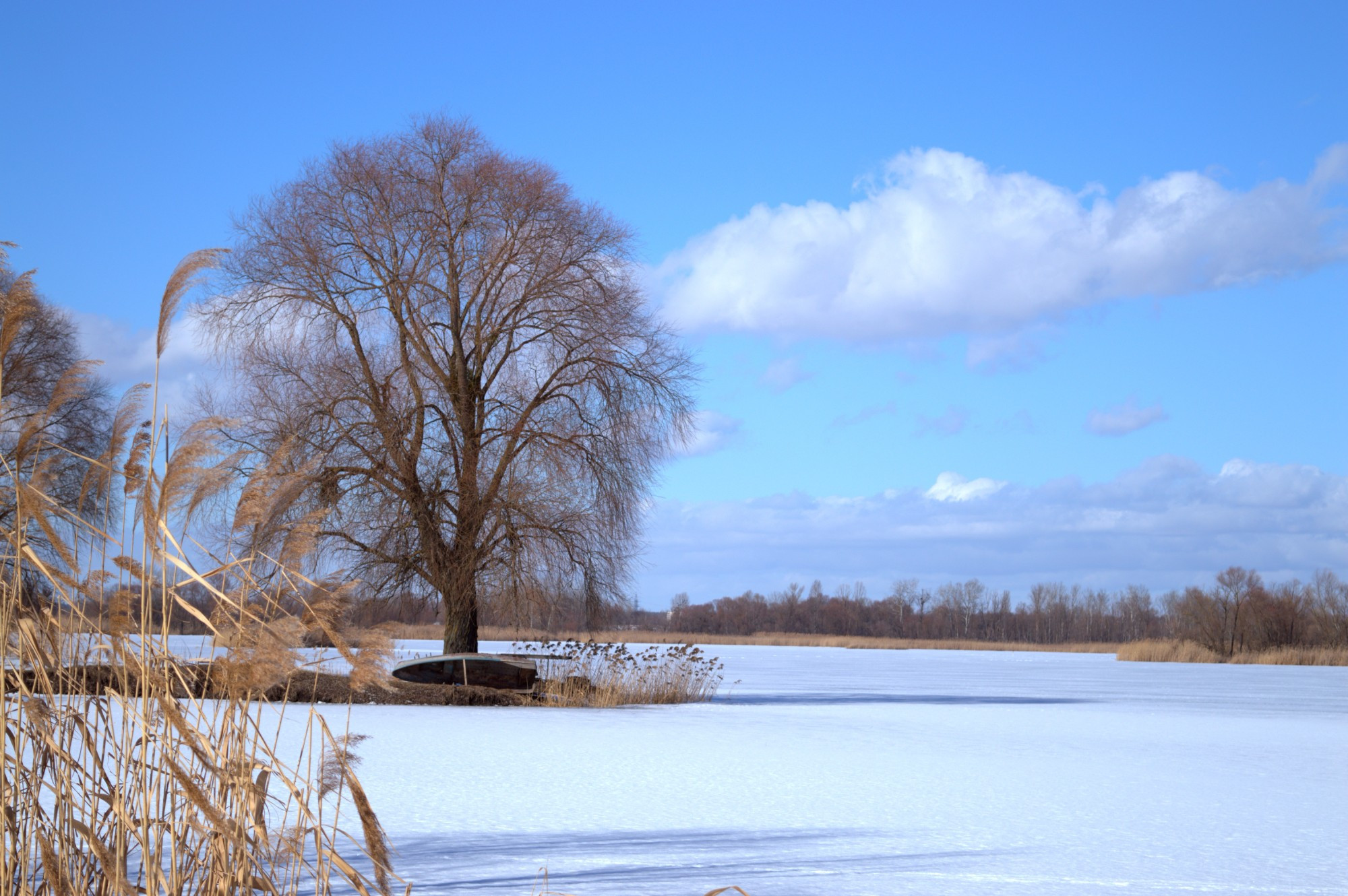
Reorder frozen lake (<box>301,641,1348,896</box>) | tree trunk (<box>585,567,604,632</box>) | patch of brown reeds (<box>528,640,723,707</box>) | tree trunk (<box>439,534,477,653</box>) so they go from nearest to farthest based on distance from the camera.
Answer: frozen lake (<box>301,641,1348,896</box>) < patch of brown reeds (<box>528,640,723,707</box>) < tree trunk (<box>439,534,477,653</box>) < tree trunk (<box>585,567,604,632</box>)

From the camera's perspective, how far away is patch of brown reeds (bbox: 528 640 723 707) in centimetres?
1562

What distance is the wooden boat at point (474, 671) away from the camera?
15.3 meters

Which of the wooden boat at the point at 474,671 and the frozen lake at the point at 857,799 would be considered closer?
the frozen lake at the point at 857,799

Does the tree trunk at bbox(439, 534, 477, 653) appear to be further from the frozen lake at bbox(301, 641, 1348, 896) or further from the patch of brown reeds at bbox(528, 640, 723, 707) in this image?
the frozen lake at bbox(301, 641, 1348, 896)

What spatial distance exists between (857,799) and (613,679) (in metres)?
9.26

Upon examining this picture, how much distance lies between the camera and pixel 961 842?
225 inches

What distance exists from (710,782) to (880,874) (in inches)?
117

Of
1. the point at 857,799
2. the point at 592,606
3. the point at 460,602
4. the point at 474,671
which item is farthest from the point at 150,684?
the point at 592,606

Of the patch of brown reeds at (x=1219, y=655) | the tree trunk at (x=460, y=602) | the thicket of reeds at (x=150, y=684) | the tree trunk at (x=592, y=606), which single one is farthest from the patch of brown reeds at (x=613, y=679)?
the patch of brown reeds at (x=1219, y=655)

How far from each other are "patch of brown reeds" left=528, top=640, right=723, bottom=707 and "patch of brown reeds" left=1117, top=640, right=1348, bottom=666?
27496 millimetres

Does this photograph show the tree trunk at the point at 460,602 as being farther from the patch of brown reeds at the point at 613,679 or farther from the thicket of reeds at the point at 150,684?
the thicket of reeds at the point at 150,684

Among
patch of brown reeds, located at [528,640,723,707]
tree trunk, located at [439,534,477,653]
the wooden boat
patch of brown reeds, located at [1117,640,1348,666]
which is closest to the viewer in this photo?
the wooden boat

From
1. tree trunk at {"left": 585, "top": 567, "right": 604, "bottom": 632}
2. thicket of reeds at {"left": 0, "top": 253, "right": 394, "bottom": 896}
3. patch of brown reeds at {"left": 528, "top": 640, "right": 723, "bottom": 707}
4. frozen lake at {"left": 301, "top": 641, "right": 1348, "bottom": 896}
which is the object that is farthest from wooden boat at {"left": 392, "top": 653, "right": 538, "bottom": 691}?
thicket of reeds at {"left": 0, "top": 253, "right": 394, "bottom": 896}

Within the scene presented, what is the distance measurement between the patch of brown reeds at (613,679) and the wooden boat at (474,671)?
34cm
